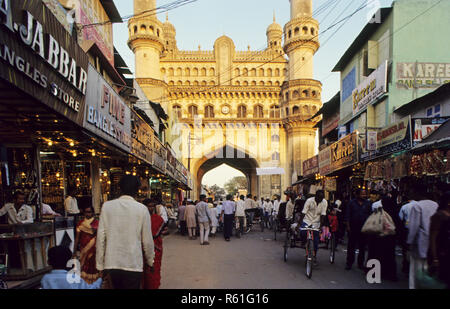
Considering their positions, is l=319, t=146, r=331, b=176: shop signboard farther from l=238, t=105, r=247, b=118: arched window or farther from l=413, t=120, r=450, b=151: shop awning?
l=238, t=105, r=247, b=118: arched window

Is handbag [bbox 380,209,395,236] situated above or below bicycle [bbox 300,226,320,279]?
above

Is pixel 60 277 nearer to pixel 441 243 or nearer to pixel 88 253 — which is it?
pixel 88 253

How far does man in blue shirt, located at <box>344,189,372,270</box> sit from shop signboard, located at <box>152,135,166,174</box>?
Answer: 8.34 m

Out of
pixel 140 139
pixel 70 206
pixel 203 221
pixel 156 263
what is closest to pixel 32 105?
pixel 156 263

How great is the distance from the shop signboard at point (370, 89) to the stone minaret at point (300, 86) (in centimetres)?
1679

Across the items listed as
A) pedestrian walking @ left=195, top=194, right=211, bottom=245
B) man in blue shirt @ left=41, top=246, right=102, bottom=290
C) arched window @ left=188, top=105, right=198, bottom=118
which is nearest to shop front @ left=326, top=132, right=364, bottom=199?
pedestrian walking @ left=195, top=194, right=211, bottom=245

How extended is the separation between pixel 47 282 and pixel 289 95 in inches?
1265

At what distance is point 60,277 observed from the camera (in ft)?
9.07

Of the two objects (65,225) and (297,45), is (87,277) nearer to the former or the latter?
(65,225)

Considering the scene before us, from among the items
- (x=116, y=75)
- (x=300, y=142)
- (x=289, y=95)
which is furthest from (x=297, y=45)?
(x=116, y=75)

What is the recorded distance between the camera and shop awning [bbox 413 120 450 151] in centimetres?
654

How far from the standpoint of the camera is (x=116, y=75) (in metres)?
14.2

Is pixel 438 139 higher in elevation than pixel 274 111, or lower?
lower

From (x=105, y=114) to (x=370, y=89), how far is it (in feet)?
34.9
